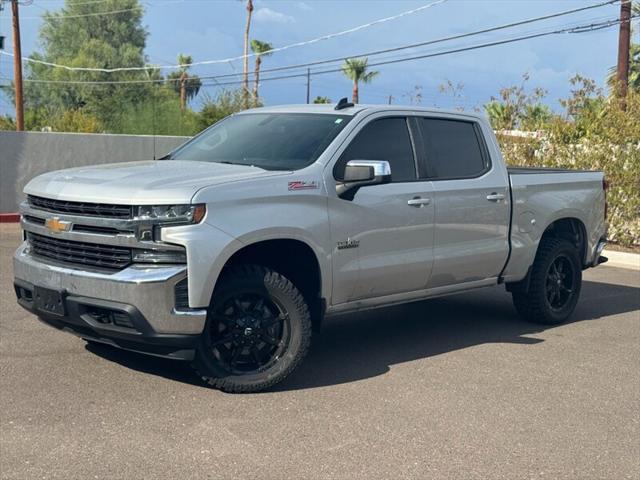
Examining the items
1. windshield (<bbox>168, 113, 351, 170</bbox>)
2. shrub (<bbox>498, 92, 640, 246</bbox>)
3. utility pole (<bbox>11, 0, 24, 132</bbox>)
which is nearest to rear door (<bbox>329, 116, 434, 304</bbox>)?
windshield (<bbox>168, 113, 351, 170</bbox>)

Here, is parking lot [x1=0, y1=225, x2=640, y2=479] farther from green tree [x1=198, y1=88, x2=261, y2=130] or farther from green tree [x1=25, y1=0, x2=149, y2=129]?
green tree [x1=25, y1=0, x2=149, y2=129]

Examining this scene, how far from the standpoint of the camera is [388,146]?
21.7ft

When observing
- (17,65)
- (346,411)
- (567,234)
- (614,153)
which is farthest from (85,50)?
(346,411)

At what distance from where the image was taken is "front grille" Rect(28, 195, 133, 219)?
510 centimetres

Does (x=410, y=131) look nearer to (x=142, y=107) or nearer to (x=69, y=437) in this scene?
(x=69, y=437)

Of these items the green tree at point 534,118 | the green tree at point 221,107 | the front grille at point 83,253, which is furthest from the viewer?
the green tree at point 221,107

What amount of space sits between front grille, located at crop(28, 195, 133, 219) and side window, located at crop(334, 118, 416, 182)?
72.2 inches

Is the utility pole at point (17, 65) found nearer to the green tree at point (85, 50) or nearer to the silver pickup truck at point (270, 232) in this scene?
the green tree at point (85, 50)

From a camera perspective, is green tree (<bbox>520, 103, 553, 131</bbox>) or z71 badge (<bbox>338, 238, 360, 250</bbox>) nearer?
z71 badge (<bbox>338, 238, 360, 250</bbox>)

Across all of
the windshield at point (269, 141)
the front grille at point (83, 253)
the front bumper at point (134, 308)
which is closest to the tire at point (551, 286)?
the windshield at point (269, 141)

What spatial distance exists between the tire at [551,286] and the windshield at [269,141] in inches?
108

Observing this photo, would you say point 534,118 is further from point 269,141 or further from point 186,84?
point 186,84

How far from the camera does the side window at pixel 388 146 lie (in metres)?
6.35

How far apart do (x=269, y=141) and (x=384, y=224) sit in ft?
3.62
